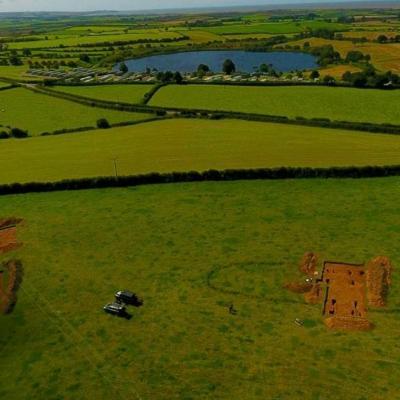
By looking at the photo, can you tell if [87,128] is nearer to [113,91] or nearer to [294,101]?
[113,91]

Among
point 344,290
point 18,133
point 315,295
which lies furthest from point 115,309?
point 18,133

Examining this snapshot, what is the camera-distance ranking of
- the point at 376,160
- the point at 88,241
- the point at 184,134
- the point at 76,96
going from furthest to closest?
the point at 76,96 < the point at 184,134 < the point at 376,160 < the point at 88,241

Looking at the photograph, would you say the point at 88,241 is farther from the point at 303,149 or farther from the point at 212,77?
the point at 212,77

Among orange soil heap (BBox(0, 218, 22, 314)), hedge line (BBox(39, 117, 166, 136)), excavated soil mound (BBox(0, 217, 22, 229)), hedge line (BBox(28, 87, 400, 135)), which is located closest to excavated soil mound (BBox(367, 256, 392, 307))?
orange soil heap (BBox(0, 218, 22, 314))

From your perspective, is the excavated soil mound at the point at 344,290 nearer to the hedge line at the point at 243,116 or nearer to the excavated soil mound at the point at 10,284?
the excavated soil mound at the point at 10,284

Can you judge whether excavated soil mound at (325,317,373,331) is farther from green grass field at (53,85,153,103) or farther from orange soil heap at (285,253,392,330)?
green grass field at (53,85,153,103)

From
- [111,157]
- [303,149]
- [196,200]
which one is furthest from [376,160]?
[111,157]

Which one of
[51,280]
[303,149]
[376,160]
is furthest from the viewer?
[303,149]
